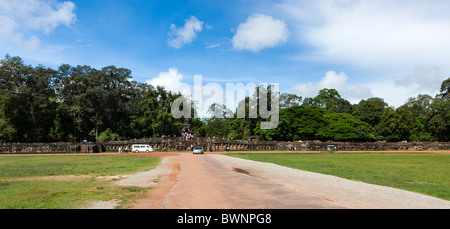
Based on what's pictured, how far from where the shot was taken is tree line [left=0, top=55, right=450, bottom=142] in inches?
2530

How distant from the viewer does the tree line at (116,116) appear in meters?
64.2

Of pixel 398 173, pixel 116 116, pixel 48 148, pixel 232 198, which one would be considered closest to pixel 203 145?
pixel 48 148

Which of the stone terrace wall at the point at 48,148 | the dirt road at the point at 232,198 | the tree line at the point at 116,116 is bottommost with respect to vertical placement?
the stone terrace wall at the point at 48,148

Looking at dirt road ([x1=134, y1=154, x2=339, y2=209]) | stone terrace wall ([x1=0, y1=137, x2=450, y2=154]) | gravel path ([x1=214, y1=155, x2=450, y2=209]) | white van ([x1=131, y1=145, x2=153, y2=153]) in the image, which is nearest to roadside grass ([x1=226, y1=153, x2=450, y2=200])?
gravel path ([x1=214, y1=155, x2=450, y2=209])

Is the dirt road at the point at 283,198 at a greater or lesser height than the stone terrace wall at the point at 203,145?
greater

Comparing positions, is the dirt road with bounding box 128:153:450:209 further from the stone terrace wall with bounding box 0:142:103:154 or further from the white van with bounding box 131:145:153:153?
the stone terrace wall with bounding box 0:142:103:154

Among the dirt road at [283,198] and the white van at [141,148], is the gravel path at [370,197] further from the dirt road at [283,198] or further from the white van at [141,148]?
the white van at [141,148]

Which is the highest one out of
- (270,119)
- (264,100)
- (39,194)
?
(264,100)

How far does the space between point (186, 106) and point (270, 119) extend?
25.2 meters

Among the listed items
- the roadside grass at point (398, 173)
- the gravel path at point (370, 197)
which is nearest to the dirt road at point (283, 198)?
the gravel path at point (370, 197)

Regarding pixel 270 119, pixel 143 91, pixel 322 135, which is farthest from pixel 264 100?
pixel 143 91

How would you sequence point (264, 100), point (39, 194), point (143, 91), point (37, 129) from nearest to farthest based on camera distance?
point (39, 194)
point (37, 129)
point (264, 100)
point (143, 91)

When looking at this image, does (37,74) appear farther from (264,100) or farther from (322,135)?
(322,135)
